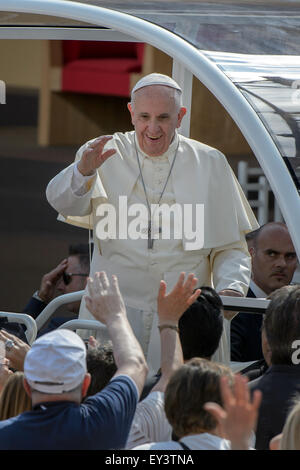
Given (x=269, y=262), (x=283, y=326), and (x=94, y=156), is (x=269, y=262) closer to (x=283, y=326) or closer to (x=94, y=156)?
(x=94, y=156)

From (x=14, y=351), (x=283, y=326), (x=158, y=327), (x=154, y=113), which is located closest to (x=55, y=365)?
(x=158, y=327)

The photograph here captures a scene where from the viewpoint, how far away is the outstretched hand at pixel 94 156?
15.7 ft

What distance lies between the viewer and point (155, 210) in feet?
17.6

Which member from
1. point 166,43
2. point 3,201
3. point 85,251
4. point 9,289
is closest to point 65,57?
point 3,201

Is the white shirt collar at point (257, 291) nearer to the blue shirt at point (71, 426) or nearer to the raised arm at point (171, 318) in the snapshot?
the raised arm at point (171, 318)

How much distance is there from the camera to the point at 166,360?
157 inches

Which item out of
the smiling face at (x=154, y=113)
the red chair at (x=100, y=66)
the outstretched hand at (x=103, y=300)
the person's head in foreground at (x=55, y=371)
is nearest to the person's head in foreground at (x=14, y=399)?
the person's head in foreground at (x=55, y=371)

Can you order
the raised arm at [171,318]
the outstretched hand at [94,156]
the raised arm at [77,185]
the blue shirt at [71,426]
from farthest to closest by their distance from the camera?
the raised arm at [77,185] < the outstretched hand at [94,156] < the raised arm at [171,318] < the blue shirt at [71,426]

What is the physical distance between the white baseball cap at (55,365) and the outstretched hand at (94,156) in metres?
1.34

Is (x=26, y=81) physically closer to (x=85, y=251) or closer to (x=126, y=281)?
(x=85, y=251)

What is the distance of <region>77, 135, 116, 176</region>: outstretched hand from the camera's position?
4.79 metres

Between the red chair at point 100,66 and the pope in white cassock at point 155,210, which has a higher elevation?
the red chair at point 100,66

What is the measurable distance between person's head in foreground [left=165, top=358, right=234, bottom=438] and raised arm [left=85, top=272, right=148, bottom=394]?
8.4 inches

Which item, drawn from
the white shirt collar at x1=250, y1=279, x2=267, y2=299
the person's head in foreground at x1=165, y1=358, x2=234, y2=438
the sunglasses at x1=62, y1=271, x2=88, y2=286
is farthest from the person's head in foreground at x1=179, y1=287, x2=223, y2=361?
the sunglasses at x1=62, y1=271, x2=88, y2=286
